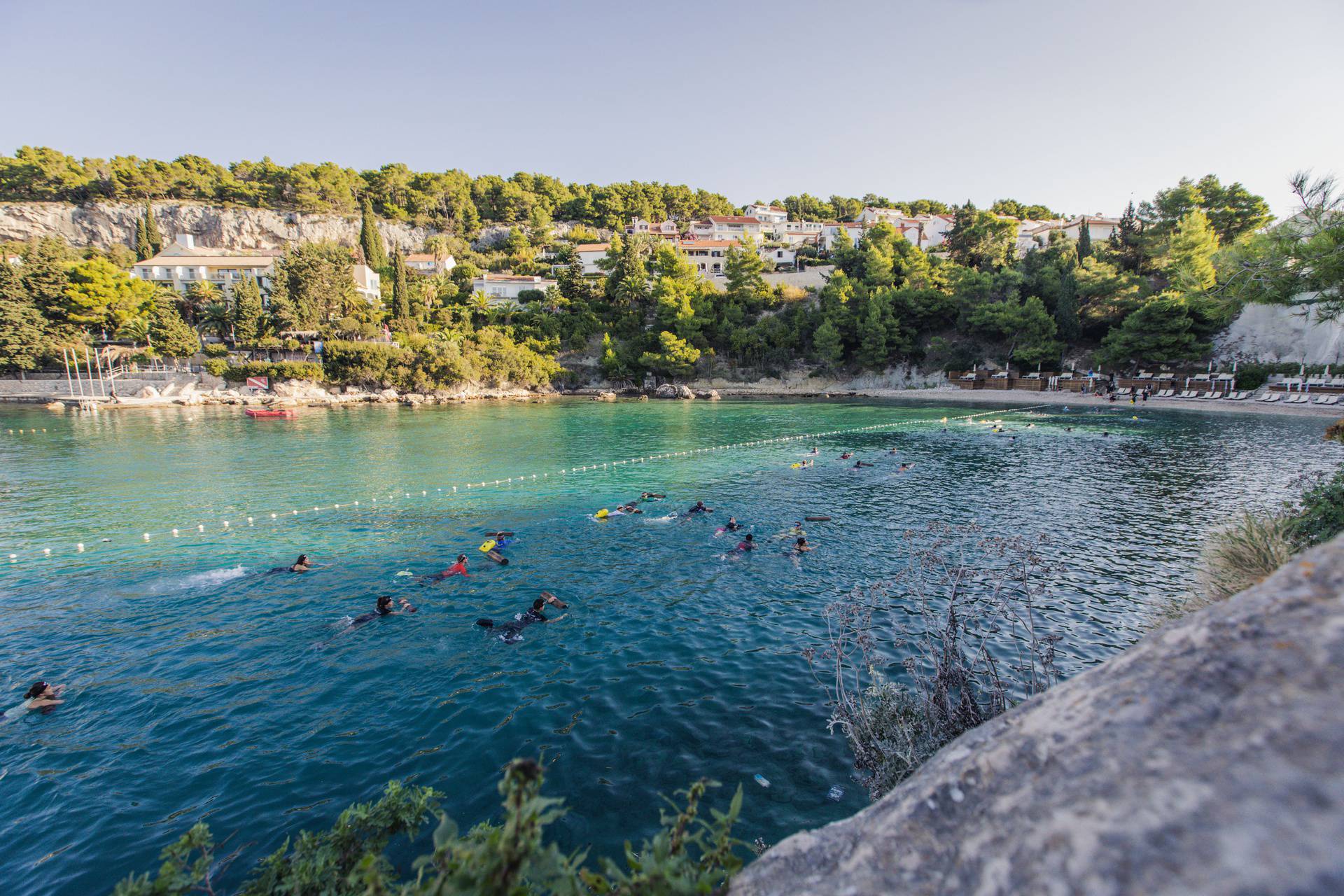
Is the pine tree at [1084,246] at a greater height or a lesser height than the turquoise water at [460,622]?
greater

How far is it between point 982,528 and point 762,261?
7166cm

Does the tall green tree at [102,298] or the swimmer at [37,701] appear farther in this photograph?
the tall green tree at [102,298]

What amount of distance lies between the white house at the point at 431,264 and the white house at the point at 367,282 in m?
12.5

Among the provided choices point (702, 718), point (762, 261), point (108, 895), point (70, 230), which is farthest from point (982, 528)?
point (70, 230)

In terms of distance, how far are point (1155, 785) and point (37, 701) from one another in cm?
1529

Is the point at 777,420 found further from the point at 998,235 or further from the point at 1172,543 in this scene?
the point at 998,235

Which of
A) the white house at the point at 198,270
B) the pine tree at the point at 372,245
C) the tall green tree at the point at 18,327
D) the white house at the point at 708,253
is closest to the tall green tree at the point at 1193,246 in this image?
the white house at the point at 708,253

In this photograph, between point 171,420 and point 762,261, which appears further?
point 762,261

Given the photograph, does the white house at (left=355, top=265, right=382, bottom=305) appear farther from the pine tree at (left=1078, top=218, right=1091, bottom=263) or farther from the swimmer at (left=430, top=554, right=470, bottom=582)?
the pine tree at (left=1078, top=218, right=1091, bottom=263)

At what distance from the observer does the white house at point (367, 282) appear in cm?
8256

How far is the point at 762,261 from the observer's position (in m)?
84.1

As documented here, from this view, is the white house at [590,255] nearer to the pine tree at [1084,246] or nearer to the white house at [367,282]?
the white house at [367,282]

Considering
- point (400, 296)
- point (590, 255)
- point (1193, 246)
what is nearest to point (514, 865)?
point (1193, 246)

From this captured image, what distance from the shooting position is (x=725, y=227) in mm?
116875
